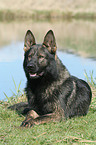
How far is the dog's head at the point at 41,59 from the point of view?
495 centimetres

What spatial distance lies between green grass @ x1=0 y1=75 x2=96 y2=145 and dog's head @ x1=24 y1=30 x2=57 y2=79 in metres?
1.02

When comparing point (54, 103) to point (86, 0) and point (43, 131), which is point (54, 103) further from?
point (86, 0)

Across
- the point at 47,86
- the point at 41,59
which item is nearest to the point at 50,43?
the point at 41,59

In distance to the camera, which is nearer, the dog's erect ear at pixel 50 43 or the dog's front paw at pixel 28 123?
the dog's front paw at pixel 28 123

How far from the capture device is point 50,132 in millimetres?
4422

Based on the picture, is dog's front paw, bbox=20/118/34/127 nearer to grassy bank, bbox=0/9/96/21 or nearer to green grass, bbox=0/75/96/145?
green grass, bbox=0/75/96/145

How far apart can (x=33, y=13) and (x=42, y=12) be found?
76.6 inches

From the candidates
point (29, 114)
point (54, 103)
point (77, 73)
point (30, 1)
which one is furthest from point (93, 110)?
point (30, 1)

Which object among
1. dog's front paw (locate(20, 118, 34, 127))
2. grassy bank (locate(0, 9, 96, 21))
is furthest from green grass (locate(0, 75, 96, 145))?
A: grassy bank (locate(0, 9, 96, 21))

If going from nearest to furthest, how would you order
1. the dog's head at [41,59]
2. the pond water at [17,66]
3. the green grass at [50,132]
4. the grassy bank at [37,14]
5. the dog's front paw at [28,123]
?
the green grass at [50,132], the dog's front paw at [28,123], the dog's head at [41,59], the pond water at [17,66], the grassy bank at [37,14]

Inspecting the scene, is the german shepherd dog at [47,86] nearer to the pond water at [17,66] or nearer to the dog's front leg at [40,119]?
the dog's front leg at [40,119]

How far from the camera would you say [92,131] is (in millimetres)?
4465

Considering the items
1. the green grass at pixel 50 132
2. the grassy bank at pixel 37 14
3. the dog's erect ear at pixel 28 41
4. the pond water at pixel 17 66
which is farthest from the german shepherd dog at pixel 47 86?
the grassy bank at pixel 37 14

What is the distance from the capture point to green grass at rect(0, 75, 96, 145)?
402cm
